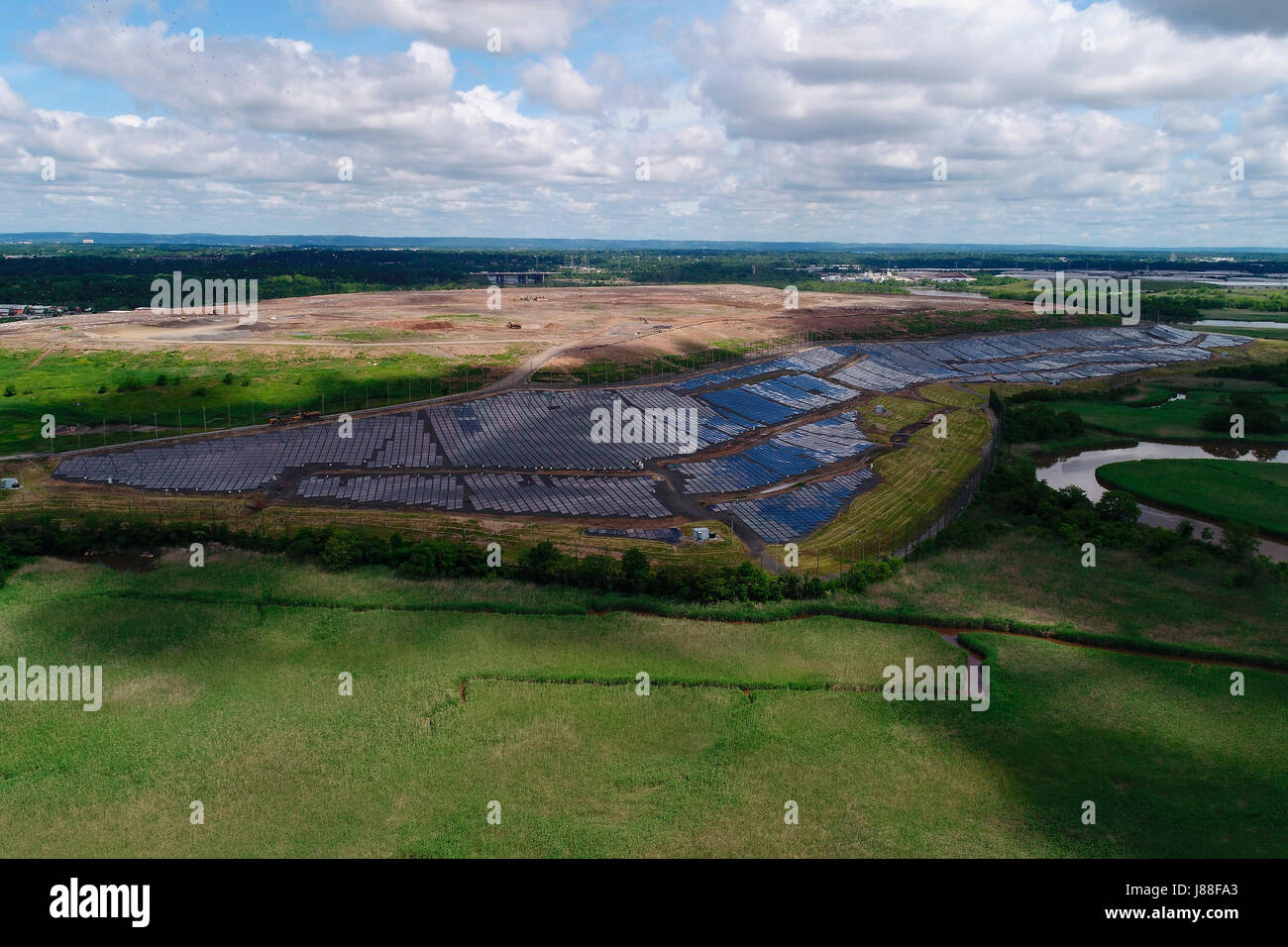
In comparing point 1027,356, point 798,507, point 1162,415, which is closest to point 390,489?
point 798,507

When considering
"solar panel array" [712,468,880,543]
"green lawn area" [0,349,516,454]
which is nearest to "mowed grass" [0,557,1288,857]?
"solar panel array" [712,468,880,543]

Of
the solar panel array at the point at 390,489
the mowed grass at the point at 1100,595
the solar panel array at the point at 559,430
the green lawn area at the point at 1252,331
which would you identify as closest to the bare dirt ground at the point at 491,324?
the solar panel array at the point at 559,430

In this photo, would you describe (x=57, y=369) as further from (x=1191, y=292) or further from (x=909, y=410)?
(x=1191, y=292)

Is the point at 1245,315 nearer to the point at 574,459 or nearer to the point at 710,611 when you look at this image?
the point at 574,459

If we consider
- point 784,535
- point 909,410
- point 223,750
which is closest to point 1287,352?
point 909,410

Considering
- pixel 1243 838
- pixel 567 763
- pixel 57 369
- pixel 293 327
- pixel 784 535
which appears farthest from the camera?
pixel 293 327

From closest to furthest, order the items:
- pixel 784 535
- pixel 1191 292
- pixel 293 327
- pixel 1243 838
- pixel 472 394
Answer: pixel 1243 838, pixel 784 535, pixel 472 394, pixel 293 327, pixel 1191 292

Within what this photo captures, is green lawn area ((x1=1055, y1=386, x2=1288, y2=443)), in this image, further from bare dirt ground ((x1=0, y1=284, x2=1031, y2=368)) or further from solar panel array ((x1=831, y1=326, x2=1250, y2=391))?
bare dirt ground ((x1=0, y1=284, x2=1031, y2=368))
